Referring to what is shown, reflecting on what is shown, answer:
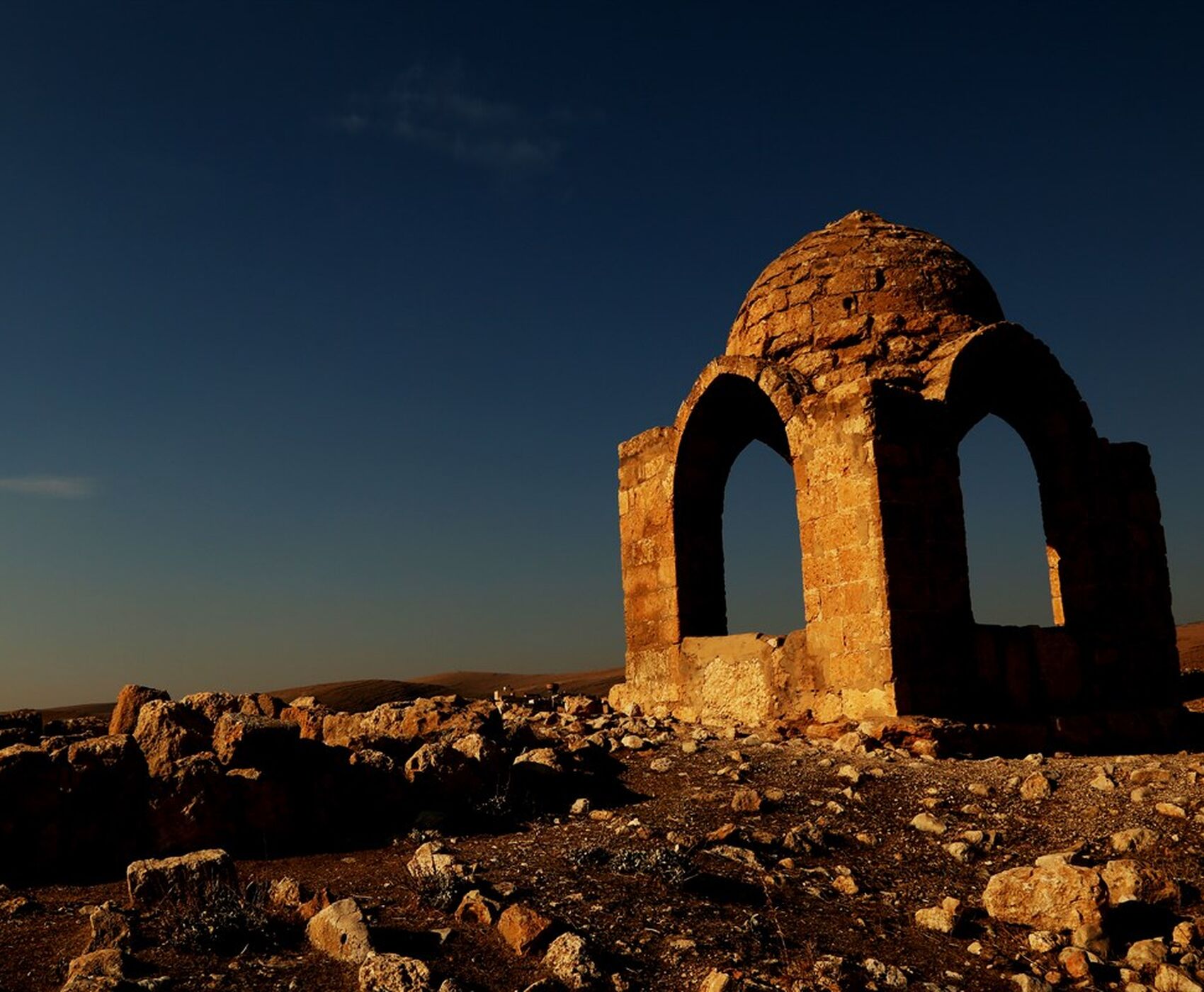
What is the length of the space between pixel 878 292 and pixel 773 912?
6283mm

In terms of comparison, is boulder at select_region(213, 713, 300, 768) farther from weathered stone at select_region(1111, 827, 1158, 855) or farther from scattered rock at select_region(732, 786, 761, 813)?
weathered stone at select_region(1111, 827, 1158, 855)

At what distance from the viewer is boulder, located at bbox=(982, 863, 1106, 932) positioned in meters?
3.93

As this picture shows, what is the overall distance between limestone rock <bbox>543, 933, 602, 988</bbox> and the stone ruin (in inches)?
168

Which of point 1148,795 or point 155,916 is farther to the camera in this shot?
point 1148,795

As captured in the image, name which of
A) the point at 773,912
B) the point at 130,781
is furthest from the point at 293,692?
the point at 773,912

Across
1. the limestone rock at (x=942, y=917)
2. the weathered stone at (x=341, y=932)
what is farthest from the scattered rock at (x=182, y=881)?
the limestone rock at (x=942, y=917)

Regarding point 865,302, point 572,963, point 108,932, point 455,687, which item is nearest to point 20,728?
point 108,932

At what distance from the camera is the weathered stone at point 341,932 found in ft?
11.5

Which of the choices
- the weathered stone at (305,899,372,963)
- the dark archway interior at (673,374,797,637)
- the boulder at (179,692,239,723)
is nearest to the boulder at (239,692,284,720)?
the boulder at (179,692,239,723)

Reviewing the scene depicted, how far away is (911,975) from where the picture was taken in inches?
139

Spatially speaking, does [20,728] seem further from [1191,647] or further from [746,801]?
[1191,647]

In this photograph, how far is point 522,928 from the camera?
365 cm

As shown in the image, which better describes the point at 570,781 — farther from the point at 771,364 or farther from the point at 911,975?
the point at 771,364

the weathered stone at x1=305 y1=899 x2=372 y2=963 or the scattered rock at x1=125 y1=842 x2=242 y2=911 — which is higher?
the scattered rock at x1=125 y1=842 x2=242 y2=911
